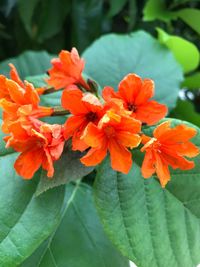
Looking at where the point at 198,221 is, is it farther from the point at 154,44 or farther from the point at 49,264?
the point at 154,44

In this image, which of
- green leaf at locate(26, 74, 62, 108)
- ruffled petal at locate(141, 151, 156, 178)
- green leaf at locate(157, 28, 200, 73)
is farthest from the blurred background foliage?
ruffled petal at locate(141, 151, 156, 178)

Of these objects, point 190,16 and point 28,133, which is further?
point 190,16

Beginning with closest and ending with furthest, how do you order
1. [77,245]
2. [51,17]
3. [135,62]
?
1. [77,245]
2. [135,62]
3. [51,17]

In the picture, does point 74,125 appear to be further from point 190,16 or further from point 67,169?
point 190,16

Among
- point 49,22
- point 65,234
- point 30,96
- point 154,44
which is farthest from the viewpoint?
point 49,22

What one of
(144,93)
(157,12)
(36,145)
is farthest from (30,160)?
(157,12)

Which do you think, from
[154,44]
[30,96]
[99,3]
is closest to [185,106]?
[154,44]

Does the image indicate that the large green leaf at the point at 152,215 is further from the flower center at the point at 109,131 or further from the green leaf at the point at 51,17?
the green leaf at the point at 51,17

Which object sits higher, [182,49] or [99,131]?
[99,131]
